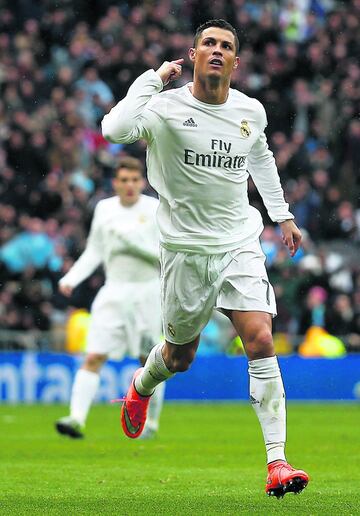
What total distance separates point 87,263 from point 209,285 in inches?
188

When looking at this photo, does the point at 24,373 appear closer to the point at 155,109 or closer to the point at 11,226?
the point at 11,226

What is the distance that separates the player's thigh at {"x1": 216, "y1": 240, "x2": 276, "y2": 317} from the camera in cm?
762

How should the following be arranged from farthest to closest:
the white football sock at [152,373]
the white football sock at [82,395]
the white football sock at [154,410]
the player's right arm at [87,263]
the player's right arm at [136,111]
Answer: the white football sock at [154,410]
the player's right arm at [87,263]
the white football sock at [82,395]
the white football sock at [152,373]
the player's right arm at [136,111]

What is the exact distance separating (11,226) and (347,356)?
5.68 m

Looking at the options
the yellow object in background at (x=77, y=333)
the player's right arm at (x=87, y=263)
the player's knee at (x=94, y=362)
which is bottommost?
the player's knee at (x=94, y=362)

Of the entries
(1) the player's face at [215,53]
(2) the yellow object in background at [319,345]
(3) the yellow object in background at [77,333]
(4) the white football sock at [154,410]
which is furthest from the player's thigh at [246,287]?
(2) the yellow object in background at [319,345]

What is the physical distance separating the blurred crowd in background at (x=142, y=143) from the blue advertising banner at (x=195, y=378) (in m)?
1.00

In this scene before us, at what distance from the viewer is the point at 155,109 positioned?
7.70 m

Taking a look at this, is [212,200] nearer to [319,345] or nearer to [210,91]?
[210,91]

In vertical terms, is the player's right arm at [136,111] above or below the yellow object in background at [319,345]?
above

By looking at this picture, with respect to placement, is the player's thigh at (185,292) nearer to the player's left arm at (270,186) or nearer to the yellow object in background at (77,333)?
the player's left arm at (270,186)

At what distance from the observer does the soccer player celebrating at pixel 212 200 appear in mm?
7535

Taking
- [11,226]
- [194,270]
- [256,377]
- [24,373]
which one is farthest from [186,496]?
[11,226]

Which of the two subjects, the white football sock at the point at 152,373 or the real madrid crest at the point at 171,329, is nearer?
the real madrid crest at the point at 171,329
